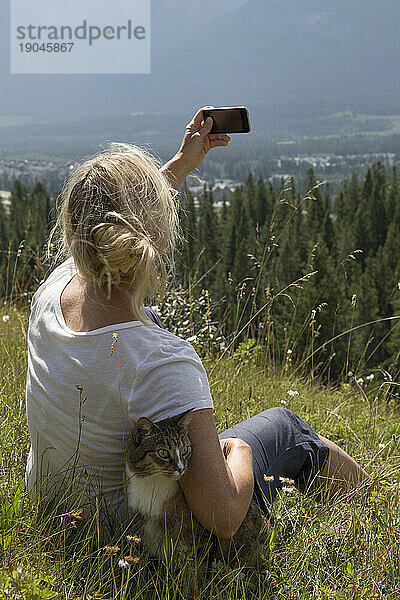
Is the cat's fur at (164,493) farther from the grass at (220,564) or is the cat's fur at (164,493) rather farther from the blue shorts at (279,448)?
the blue shorts at (279,448)

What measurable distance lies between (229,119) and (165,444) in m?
1.44

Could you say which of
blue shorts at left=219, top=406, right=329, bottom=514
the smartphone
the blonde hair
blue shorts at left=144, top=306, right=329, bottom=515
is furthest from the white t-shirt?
the smartphone

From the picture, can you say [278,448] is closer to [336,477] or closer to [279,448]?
[279,448]

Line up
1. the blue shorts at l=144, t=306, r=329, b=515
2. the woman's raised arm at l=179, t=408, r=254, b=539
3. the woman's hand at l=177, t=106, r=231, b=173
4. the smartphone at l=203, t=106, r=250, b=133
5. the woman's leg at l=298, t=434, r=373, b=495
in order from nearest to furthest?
the woman's raised arm at l=179, t=408, r=254, b=539 < the blue shorts at l=144, t=306, r=329, b=515 < the woman's leg at l=298, t=434, r=373, b=495 < the smartphone at l=203, t=106, r=250, b=133 < the woman's hand at l=177, t=106, r=231, b=173

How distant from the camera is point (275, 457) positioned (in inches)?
80.7

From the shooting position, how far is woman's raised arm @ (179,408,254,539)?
4.94 feet

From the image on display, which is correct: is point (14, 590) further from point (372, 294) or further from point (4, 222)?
point (4, 222)

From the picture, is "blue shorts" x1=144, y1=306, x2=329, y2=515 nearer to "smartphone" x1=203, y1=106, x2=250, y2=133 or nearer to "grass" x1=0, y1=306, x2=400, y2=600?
A: "grass" x1=0, y1=306, x2=400, y2=600

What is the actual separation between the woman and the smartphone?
0.67 meters

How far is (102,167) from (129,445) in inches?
31.0

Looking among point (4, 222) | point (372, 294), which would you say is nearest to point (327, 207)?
point (372, 294)

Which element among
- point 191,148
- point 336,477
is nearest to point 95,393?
point 336,477

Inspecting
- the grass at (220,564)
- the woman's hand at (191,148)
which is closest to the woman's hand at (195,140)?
the woman's hand at (191,148)

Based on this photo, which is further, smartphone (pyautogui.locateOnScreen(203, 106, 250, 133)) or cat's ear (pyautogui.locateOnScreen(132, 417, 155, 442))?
smartphone (pyautogui.locateOnScreen(203, 106, 250, 133))
